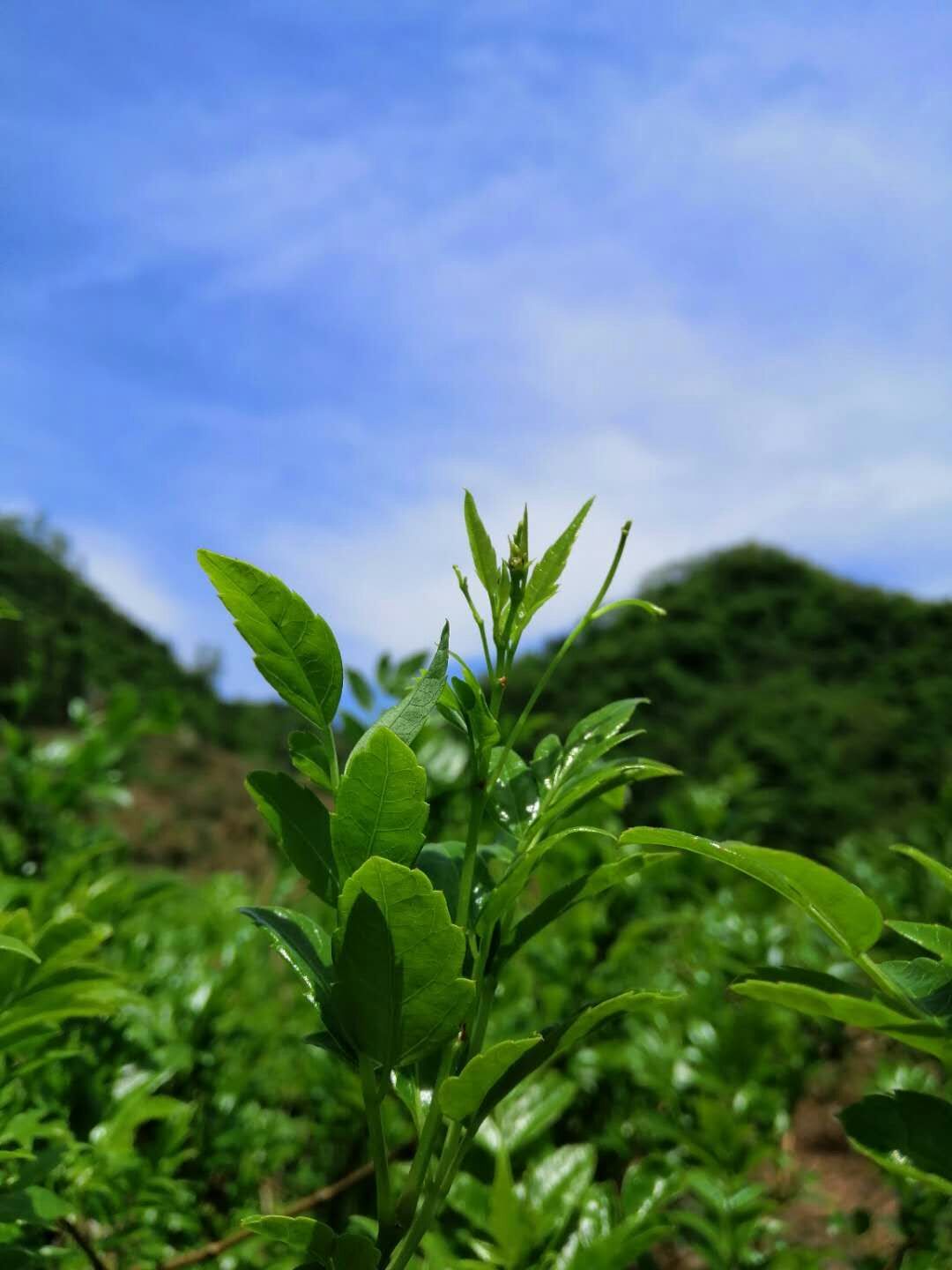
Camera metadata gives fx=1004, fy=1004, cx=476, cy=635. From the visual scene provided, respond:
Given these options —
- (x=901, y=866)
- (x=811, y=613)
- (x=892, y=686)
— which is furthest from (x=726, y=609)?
(x=901, y=866)

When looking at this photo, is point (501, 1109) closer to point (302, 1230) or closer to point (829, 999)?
point (302, 1230)

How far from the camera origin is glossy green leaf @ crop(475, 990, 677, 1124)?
0.66 metres

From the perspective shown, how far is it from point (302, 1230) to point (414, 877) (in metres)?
0.24

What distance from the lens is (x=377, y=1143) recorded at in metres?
0.65

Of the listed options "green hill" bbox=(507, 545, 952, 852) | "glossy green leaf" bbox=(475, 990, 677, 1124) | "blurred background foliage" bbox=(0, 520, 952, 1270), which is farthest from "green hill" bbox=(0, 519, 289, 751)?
"green hill" bbox=(507, 545, 952, 852)

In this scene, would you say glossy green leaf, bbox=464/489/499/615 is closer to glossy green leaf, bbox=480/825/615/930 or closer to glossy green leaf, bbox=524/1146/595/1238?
glossy green leaf, bbox=480/825/615/930

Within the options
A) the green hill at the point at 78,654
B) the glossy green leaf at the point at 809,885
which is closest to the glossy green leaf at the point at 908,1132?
the glossy green leaf at the point at 809,885

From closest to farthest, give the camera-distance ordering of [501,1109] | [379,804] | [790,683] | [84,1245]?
[379,804] → [84,1245] → [501,1109] → [790,683]

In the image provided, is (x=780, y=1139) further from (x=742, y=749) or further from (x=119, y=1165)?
(x=742, y=749)

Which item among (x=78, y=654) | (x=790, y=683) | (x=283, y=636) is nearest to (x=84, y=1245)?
(x=283, y=636)

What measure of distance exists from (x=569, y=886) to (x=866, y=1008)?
0.24 meters

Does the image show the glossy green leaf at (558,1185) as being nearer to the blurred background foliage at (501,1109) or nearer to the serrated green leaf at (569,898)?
the blurred background foliage at (501,1109)

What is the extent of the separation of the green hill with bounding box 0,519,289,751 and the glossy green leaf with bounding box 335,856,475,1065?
1.99 meters

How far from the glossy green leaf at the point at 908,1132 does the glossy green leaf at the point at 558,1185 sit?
0.52 meters
